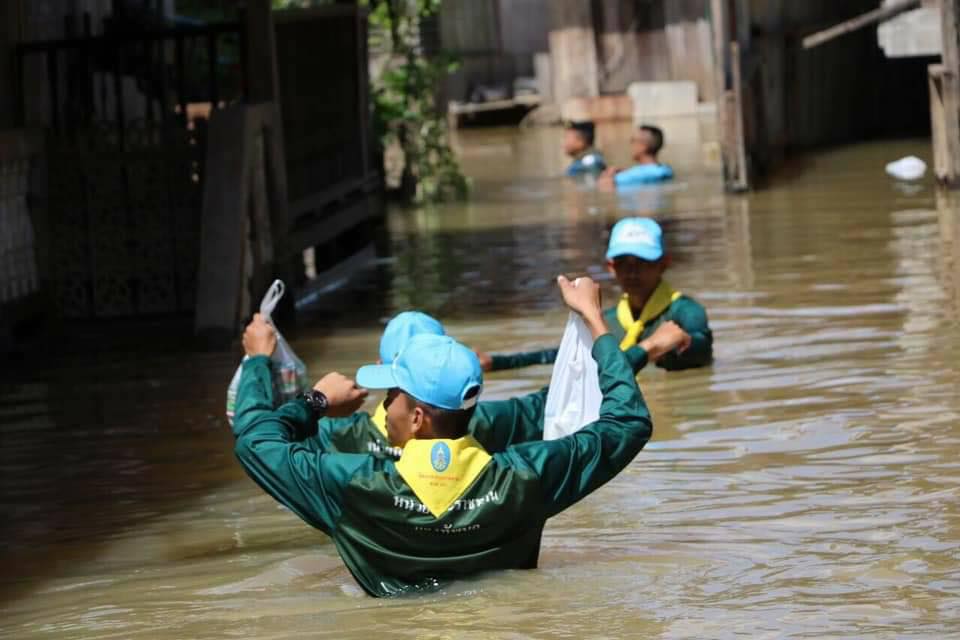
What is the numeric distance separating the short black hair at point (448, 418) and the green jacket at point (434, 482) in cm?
3

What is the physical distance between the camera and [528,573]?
5863mm

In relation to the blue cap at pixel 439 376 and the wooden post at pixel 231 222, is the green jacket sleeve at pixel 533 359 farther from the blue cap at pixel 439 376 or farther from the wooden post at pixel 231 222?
the wooden post at pixel 231 222

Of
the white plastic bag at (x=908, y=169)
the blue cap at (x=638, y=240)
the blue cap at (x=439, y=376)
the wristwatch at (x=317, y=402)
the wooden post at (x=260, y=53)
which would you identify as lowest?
the wristwatch at (x=317, y=402)

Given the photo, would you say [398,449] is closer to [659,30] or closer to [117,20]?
[117,20]

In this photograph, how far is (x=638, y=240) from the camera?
8.97 meters

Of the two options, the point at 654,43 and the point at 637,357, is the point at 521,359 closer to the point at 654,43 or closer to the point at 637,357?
the point at 637,357

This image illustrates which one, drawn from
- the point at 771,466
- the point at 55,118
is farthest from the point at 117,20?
the point at 771,466

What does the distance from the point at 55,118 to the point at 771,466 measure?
6680 millimetres

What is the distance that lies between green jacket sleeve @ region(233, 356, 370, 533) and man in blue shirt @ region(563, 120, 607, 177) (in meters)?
15.6

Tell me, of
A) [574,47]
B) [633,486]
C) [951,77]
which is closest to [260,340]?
[633,486]

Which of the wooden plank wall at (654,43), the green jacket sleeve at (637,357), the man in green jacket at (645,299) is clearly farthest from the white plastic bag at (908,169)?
the green jacket sleeve at (637,357)

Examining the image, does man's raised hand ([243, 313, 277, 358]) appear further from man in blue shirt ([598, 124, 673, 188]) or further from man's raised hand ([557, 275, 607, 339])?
man in blue shirt ([598, 124, 673, 188])

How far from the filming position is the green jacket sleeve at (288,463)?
17.8 feet

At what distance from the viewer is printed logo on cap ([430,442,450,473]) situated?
5277 millimetres
